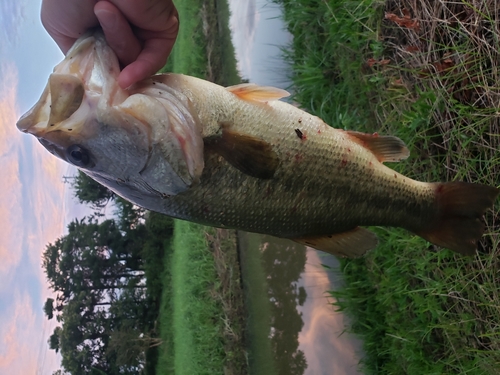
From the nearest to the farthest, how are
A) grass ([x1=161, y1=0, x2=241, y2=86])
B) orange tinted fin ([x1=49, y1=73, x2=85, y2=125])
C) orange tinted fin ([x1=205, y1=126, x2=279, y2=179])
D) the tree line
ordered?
orange tinted fin ([x1=49, y1=73, x2=85, y2=125]), orange tinted fin ([x1=205, y1=126, x2=279, y2=179]), grass ([x1=161, y1=0, x2=241, y2=86]), the tree line

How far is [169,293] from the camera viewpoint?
845cm

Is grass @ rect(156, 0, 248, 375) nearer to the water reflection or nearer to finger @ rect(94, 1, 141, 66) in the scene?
the water reflection

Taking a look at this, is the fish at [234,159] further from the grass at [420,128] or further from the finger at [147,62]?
the grass at [420,128]

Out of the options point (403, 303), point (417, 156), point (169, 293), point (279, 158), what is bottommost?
point (169, 293)

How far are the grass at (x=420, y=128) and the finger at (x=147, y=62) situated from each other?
1.64 m

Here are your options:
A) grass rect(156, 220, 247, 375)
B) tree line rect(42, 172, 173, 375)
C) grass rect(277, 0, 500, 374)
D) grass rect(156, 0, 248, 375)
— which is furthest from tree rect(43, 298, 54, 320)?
grass rect(277, 0, 500, 374)

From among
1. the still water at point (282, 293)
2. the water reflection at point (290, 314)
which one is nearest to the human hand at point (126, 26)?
the still water at point (282, 293)

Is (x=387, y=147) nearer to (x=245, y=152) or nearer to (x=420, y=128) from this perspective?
(x=245, y=152)

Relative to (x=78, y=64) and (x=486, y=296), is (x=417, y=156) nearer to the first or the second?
(x=486, y=296)

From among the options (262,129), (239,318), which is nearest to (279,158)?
(262,129)

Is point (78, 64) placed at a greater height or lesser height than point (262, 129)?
greater

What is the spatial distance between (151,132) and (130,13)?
0.36 meters

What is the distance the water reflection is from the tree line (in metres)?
3.64

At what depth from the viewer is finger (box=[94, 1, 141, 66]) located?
3.73 ft
